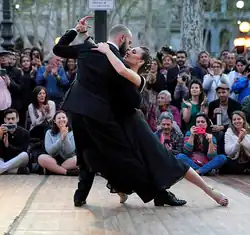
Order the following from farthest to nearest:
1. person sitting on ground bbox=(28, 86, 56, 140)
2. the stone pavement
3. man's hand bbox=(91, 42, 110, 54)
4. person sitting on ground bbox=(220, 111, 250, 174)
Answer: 1. person sitting on ground bbox=(28, 86, 56, 140)
2. person sitting on ground bbox=(220, 111, 250, 174)
3. man's hand bbox=(91, 42, 110, 54)
4. the stone pavement

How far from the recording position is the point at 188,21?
26.6 metres

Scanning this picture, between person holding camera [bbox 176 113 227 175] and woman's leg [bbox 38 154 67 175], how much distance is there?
202 cm

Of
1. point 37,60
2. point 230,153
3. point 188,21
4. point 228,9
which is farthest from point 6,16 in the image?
point 228,9

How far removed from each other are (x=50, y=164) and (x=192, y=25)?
1577cm

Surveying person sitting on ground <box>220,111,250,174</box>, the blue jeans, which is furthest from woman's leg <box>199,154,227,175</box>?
person sitting on ground <box>220,111,250,174</box>

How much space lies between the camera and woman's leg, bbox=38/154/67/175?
12031mm

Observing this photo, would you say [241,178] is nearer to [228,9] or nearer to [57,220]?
[57,220]

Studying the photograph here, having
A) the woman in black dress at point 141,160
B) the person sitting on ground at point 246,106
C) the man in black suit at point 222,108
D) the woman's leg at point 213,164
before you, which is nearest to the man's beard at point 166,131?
the woman's leg at point 213,164

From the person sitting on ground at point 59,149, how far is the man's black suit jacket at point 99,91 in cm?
468

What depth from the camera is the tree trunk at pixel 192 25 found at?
26.5 metres

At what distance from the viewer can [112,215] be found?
24.6 feet

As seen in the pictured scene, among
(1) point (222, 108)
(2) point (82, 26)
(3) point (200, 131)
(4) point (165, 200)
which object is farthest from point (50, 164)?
(2) point (82, 26)

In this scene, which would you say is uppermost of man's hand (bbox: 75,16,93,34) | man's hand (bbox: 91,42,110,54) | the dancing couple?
man's hand (bbox: 75,16,93,34)

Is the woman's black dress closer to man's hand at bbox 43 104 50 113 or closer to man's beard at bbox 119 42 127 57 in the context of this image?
man's beard at bbox 119 42 127 57
